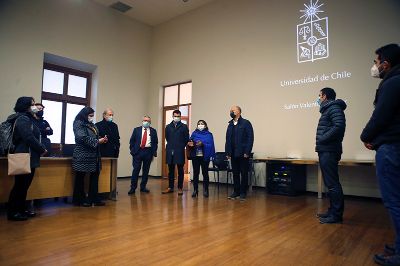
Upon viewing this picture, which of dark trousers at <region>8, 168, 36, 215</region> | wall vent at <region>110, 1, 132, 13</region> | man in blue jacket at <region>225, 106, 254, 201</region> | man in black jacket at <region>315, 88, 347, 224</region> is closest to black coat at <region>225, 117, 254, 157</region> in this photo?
man in blue jacket at <region>225, 106, 254, 201</region>

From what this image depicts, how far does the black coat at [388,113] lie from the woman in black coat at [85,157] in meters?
3.17

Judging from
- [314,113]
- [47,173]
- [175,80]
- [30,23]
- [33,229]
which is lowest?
[33,229]

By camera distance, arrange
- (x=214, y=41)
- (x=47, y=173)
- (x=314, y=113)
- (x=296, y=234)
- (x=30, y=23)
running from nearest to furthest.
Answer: (x=296, y=234) < (x=47, y=173) < (x=314, y=113) < (x=30, y=23) < (x=214, y=41)

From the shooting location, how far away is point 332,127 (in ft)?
9.82

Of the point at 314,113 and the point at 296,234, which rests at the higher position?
the point at 314,113

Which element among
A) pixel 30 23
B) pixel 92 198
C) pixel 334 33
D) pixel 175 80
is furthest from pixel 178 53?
pixel 92 198

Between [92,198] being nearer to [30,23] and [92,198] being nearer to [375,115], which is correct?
[375,115]

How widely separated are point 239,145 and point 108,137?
2.19 meters

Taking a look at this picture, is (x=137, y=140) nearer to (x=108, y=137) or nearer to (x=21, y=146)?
(x=108, y=137)

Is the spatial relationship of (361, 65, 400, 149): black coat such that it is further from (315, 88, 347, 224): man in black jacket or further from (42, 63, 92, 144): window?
(42, 63, 92, 144): window

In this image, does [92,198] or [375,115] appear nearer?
[375,115]

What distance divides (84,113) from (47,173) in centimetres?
93

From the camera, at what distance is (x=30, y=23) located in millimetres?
6012

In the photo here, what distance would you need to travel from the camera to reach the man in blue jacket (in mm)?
4395
